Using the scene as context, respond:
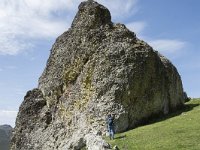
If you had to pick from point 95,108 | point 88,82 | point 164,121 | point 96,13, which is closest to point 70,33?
point 96,13

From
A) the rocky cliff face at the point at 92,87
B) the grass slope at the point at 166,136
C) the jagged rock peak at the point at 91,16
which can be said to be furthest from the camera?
the jagged rock peak at the point at 91,16

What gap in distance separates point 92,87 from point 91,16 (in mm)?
13443

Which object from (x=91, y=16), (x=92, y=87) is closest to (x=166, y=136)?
(x=92, y=87)

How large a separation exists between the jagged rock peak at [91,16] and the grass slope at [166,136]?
19101 millimetres

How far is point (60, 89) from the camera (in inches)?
2493

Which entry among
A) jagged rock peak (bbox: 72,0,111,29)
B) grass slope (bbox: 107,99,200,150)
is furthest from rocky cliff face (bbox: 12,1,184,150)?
grass slope (bbox: 107,99,200,150)

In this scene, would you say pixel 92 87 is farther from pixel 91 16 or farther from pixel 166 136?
pixel 166 136

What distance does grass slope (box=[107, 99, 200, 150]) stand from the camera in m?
37.6

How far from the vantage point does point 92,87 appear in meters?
54.6

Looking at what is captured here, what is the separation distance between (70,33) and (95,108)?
1806 centimetres

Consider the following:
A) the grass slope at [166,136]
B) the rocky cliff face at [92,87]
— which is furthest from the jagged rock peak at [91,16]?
the grass slope at [166,136]

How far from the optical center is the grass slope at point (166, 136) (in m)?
37.6

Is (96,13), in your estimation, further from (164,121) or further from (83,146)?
(83,146)

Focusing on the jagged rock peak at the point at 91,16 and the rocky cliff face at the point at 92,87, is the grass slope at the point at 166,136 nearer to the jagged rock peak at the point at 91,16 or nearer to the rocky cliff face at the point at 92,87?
the rocky cliff face at the point at 92,87
